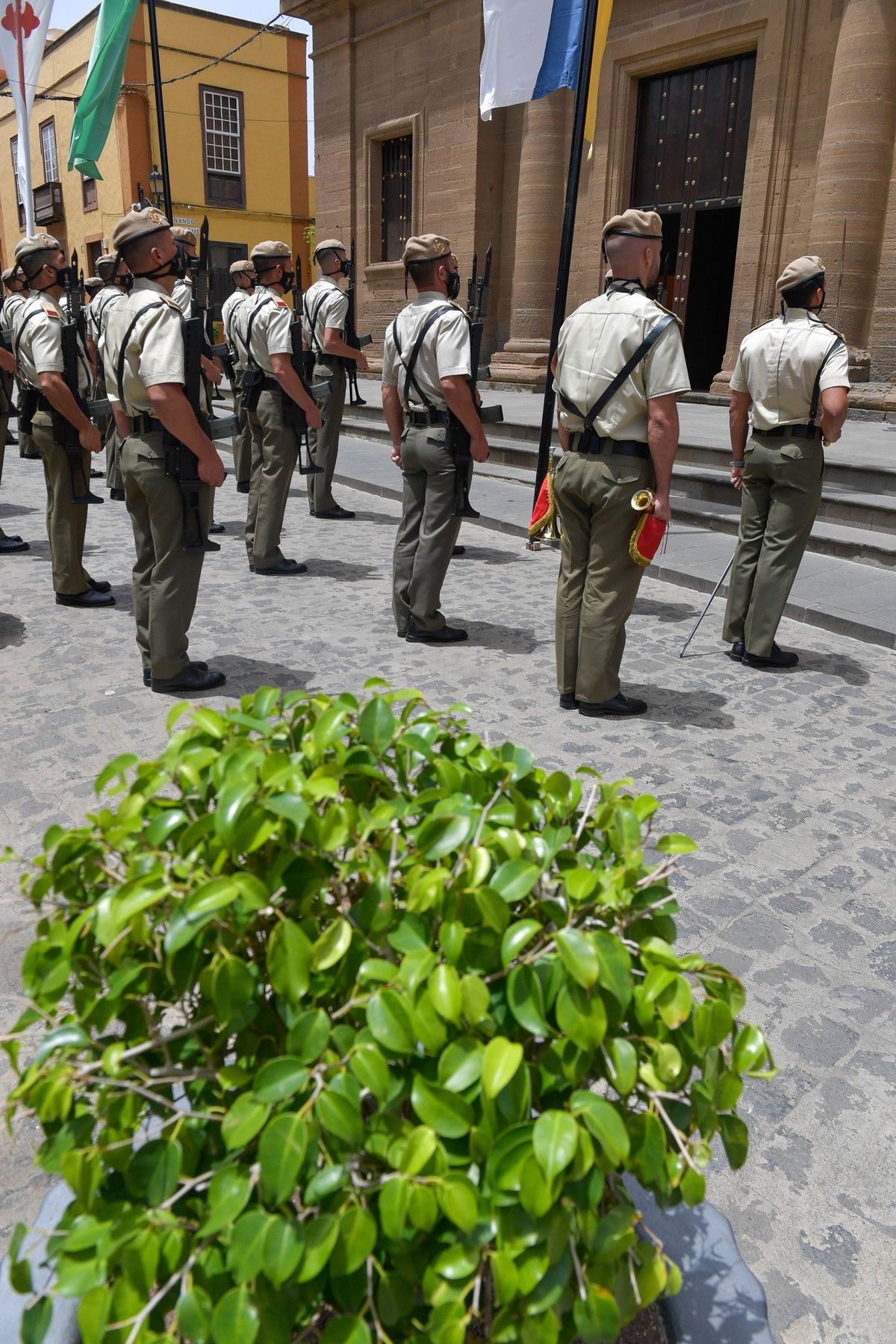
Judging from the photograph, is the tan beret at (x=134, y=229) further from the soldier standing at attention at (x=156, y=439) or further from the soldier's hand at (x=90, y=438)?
the soldier's hand at (x=90, y=438)

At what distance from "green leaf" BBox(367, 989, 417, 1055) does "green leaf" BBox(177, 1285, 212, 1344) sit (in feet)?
1.05

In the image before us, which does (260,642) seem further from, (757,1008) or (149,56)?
(149,56)

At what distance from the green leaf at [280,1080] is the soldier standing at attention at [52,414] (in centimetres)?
585

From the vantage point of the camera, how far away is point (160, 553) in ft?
16.3

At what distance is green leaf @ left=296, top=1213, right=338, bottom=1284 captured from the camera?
1.06 meters

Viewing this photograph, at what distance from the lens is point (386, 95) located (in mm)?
19438

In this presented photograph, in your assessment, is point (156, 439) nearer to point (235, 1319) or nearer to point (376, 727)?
point (376, 727)

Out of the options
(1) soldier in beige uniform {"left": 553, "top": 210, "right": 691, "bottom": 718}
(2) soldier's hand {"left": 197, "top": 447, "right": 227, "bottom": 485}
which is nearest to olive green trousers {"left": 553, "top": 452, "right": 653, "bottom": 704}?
(1) soldier in beige uniform {"left": 553, "top": 210, "right": 691, "bottom": 718}

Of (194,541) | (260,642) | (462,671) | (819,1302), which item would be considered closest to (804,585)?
(462,671)

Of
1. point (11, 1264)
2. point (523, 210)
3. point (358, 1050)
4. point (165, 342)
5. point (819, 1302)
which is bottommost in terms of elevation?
point (819, 1302)

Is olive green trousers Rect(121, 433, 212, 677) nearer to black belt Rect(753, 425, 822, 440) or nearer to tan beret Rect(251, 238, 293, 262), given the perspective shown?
black belt Rect(753, 425, 822, 440)

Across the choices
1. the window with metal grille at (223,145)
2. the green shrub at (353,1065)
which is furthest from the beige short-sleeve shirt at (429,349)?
the window with metal grille at (223,145)

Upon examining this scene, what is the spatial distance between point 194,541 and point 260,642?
1119 mm

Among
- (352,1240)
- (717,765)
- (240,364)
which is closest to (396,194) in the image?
(240,364)
